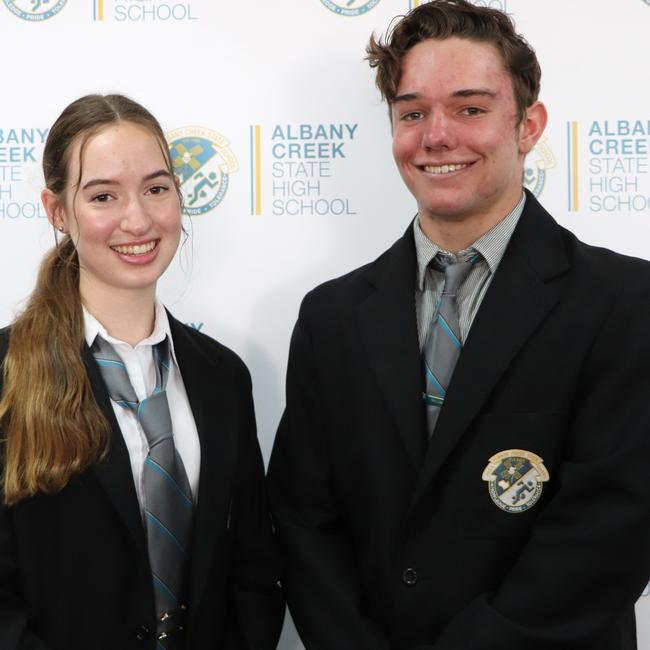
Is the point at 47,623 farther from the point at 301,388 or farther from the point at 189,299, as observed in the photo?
the point at 189,299

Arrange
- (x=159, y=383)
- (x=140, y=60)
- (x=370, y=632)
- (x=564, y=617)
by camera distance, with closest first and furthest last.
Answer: (x=564, y=617), (x=370, y=632), (x=159, y=383), (x=140, y=60)

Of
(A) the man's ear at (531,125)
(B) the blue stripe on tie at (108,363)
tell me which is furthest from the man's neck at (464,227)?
(B) the blue stripe on tie at (108,363)

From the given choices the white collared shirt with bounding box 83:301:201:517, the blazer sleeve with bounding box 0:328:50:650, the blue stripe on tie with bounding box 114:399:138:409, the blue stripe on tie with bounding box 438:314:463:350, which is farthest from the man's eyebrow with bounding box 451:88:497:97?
the blazer sleeve with bounding box 0:328:50:650

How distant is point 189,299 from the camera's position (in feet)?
7.59

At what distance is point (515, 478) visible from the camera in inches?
60.6

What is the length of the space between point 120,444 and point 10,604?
326 mm

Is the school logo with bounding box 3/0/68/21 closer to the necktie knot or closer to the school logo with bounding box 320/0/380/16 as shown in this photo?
the school logo with bounding box 320/0/380/16

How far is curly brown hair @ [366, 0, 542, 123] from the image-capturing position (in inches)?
67.1

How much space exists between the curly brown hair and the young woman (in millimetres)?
489

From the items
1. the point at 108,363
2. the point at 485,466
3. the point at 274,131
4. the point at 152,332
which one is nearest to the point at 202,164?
the point at 274,131

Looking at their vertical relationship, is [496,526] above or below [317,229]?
below

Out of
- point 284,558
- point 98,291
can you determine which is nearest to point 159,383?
point 98,291

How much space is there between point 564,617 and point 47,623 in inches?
35.3

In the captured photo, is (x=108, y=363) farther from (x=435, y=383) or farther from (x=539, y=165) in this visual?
(x=539, y=165)
